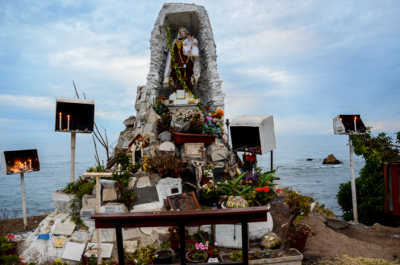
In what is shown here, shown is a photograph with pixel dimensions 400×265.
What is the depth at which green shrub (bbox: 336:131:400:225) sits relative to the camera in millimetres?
8922

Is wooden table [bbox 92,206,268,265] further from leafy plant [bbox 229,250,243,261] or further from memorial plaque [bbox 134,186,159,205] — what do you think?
memorial plaque [bbox 134,186,159,205]

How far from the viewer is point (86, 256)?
5.81 metres

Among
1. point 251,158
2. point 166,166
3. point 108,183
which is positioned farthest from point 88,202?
point 251,158

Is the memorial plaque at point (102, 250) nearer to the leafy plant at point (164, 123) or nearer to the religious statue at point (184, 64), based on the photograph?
the leafy plant at point (164, 123)

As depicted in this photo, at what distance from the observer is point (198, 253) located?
18.5 ft

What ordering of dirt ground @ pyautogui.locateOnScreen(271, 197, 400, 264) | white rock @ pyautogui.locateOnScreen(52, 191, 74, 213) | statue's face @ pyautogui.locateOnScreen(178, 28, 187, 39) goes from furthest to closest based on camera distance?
statue's face @ pyautogui.locateOnScreen(178, 28, 187, 39), white rock @ pyautogui.locateOnScreen(52, 191, 74, 213), dirt ground @ pyautogui.locateOnScreen(271, 197, 400, 264)

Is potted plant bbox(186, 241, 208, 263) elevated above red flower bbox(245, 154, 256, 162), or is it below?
below

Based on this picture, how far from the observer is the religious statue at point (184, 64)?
1027cm

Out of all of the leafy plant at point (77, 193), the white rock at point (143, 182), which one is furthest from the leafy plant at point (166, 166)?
the leafy plant at point (77, 193)

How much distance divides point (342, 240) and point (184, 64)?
7.63 m

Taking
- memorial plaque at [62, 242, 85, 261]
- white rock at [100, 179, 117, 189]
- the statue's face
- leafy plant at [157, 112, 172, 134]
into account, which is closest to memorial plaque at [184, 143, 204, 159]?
leafy plant at [157, 112, 172, 134]

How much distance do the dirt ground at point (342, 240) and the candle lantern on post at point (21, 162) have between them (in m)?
6.88

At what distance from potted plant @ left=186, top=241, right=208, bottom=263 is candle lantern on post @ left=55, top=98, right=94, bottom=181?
358 cm

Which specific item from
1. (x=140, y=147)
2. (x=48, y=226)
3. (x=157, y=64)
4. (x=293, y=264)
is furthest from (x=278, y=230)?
(x=157, y=64)
